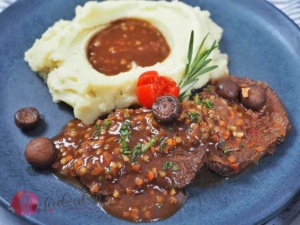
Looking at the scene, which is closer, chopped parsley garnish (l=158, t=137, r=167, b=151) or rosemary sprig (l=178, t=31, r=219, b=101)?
chopped parsley garnish (l=158, t=137, r=167, b=151)

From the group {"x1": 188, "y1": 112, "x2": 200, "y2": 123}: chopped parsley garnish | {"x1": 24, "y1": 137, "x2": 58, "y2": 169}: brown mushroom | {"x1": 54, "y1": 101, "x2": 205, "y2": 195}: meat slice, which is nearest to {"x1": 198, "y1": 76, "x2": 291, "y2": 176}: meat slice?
{"x1": 188, "y1": 112, "x2": 200, "y2": 123}: chopped parsley garnish

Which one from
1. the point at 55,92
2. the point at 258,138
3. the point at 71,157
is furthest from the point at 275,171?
the point at 55,92

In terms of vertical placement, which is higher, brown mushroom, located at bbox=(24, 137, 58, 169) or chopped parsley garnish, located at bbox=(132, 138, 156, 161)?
brown mushroom, located at bbox=(24, 137, 58, 169)

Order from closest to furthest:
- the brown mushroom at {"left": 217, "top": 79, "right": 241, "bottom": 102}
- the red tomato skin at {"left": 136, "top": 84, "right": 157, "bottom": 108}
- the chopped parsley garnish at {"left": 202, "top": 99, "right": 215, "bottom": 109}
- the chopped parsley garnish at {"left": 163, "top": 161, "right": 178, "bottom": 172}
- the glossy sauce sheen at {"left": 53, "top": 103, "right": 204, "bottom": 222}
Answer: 1. the glossy sauce sheen at {"left": 53, "top": 103, "right": 204, "bottom": 222}
2. the chopped parsley garnish at {"left": 163, "top": 161, "right": 178, "bottom": 172}
3. the chopped parsley garnish at {"left": 202, "top": 99, "right": 215, "bottom": 109}
4. the red tomato skin at {"left": 136, "top": 84, "right": 157, "bottom": 108}
5. the brown mushroom at {"left": 217, "top": 79, "right": 241, "bottom": 102}

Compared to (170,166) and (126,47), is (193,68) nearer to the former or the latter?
(126,47)

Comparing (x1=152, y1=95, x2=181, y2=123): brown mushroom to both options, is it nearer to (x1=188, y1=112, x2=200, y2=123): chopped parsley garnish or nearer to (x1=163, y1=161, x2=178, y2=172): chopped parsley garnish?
(x1=188, y1=112, x2=200, y2=123): chopped parsley garnish

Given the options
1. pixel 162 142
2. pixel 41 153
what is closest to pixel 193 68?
pixel 162 142

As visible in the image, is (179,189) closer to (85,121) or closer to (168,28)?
(85,121)
